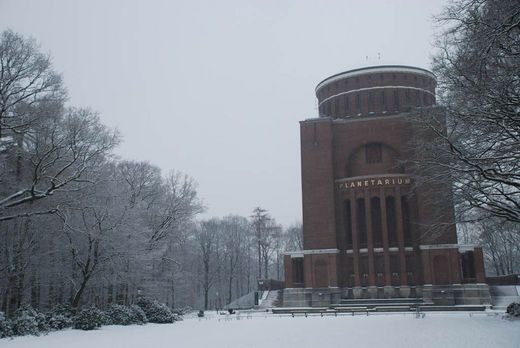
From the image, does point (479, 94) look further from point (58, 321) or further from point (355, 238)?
point (355, 238)

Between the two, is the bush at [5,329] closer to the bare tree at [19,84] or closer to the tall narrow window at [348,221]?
the bare tree at [19,84]

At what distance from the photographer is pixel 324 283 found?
43.7 metres

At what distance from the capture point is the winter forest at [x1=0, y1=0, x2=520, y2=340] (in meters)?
14.2

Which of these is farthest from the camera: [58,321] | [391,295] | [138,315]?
[391,295]

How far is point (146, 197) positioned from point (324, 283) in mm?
16705

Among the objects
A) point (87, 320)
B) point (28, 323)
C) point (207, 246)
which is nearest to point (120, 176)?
point (87, 320)

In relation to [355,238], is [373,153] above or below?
above

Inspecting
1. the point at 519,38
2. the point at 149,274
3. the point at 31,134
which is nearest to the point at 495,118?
the point at 519,38

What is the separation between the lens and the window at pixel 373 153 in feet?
152

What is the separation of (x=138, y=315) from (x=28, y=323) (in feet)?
29.0

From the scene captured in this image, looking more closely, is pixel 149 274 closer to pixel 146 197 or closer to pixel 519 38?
pixel 146 197

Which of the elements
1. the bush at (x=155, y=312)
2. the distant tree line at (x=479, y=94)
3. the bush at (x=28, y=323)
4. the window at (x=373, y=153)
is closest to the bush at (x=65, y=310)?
the bush at (x=28, y=323)

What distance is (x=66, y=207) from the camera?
2491cm

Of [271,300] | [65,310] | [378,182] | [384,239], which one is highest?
[378,182]
